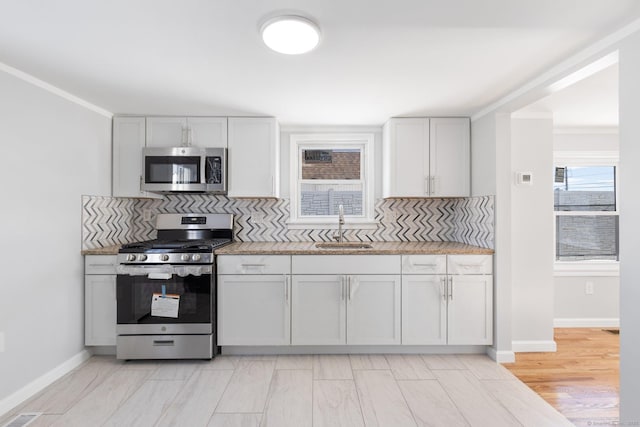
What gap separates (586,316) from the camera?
12.6 feet

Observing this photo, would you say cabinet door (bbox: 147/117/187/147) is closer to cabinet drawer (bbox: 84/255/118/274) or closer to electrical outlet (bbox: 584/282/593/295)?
cabinet drawer (bbox: 84/255/118/274)

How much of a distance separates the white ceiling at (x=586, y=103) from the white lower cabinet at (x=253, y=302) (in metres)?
2.56

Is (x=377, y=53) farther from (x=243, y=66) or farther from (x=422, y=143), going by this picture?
(x=422, y=143)

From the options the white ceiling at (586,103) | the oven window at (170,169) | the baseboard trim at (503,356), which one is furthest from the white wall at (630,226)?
the oven window at (170,169)

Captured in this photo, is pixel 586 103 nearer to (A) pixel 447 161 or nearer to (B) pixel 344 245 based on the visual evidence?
(A) pixel 447 161

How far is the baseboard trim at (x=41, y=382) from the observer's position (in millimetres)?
2227

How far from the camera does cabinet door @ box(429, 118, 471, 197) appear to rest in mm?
3381

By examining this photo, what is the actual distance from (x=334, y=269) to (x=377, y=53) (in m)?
1.70

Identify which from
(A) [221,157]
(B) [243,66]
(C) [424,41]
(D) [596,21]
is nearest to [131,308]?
(A) [221,157]

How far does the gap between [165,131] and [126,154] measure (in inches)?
16.5

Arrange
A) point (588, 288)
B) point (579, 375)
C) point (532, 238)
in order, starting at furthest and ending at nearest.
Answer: point (588, 288) → point (532, 238) → point (579, 375)

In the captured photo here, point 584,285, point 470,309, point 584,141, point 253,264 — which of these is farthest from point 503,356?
point 584,141

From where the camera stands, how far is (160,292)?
2.89 metres

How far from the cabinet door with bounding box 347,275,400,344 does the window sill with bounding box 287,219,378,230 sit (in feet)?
2.80
